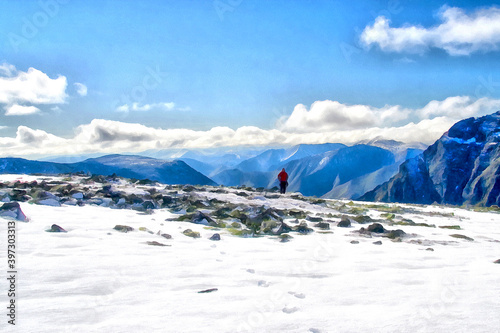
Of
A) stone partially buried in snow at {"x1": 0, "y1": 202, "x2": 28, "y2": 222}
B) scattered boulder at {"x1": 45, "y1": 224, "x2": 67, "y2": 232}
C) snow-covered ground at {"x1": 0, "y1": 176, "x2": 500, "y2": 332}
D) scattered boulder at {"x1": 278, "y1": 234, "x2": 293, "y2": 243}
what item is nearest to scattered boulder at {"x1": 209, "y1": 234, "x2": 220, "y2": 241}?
snow-covered ground at {"x1": 0, "y1": 176, "x2": 500, "y2": 332}

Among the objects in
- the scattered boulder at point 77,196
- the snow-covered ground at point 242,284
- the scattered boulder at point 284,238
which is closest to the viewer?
the snow-covered ground at point 242,284

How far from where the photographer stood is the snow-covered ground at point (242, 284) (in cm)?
294

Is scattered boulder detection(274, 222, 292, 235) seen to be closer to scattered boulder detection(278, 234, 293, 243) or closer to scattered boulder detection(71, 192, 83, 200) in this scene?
scattered boulder detection(278, 234, 293, 243)

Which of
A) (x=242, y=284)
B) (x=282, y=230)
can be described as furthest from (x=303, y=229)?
(x=242, y=284)

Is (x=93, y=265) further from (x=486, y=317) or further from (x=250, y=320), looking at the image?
(x=486, y=317)

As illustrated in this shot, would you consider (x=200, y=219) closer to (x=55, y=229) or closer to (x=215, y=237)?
(x=215, y=237)

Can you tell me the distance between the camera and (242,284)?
407 cm

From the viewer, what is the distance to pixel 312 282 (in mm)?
4223

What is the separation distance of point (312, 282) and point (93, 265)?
2.85 m

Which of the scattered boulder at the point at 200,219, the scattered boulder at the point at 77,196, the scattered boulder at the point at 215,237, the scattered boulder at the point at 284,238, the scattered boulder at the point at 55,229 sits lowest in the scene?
the scattered boulder at the point at 284,238

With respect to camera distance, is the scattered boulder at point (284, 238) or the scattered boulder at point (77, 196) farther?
the scattered boulder at point (77, 196)

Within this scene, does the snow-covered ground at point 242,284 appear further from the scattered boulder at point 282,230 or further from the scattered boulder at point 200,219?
the scattered boulder at point 200,219

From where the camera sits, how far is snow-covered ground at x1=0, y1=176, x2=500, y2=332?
116 inches

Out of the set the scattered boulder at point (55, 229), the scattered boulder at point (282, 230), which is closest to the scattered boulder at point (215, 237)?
the scattered boulder at point (282, 230)
